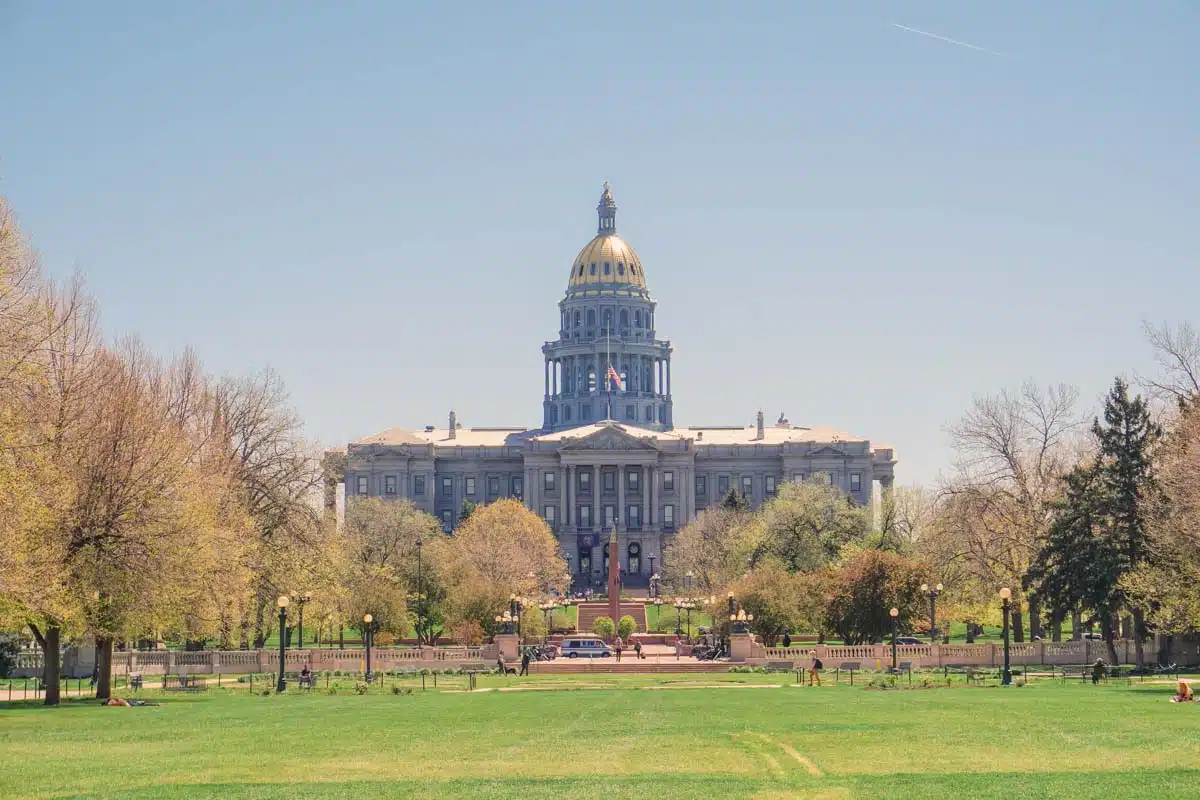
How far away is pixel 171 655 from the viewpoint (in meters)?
66.6

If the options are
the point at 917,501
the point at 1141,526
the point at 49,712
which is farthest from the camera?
the point at 917,501

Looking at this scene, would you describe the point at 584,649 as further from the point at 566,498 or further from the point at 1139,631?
the point at 566,498

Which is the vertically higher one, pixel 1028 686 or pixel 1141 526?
pixel 1141 526

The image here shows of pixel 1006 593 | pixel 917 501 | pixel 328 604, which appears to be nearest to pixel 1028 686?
pixel 1006 593

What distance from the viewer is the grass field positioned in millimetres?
23250

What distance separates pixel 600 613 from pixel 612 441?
67312 mm

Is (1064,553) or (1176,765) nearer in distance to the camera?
(1176,765)

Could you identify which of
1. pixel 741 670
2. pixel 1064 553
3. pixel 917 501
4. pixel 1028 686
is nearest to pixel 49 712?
pixel 1028 686

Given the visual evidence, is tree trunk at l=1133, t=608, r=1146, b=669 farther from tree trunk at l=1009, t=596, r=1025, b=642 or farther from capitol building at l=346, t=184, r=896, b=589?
capitol building at l=346, t=184, r=896, b=589

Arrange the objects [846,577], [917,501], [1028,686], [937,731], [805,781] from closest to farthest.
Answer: [805,781] < [937,731] < [1028,686] < [846,577] < [917,501]

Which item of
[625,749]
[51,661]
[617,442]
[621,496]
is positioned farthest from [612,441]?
[625,749]

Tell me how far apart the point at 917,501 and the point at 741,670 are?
6190cm

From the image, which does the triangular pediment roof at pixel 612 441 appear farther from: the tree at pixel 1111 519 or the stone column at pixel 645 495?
the tree at pixel 1111 519

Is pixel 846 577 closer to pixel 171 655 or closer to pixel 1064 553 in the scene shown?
pixel 1064 553
